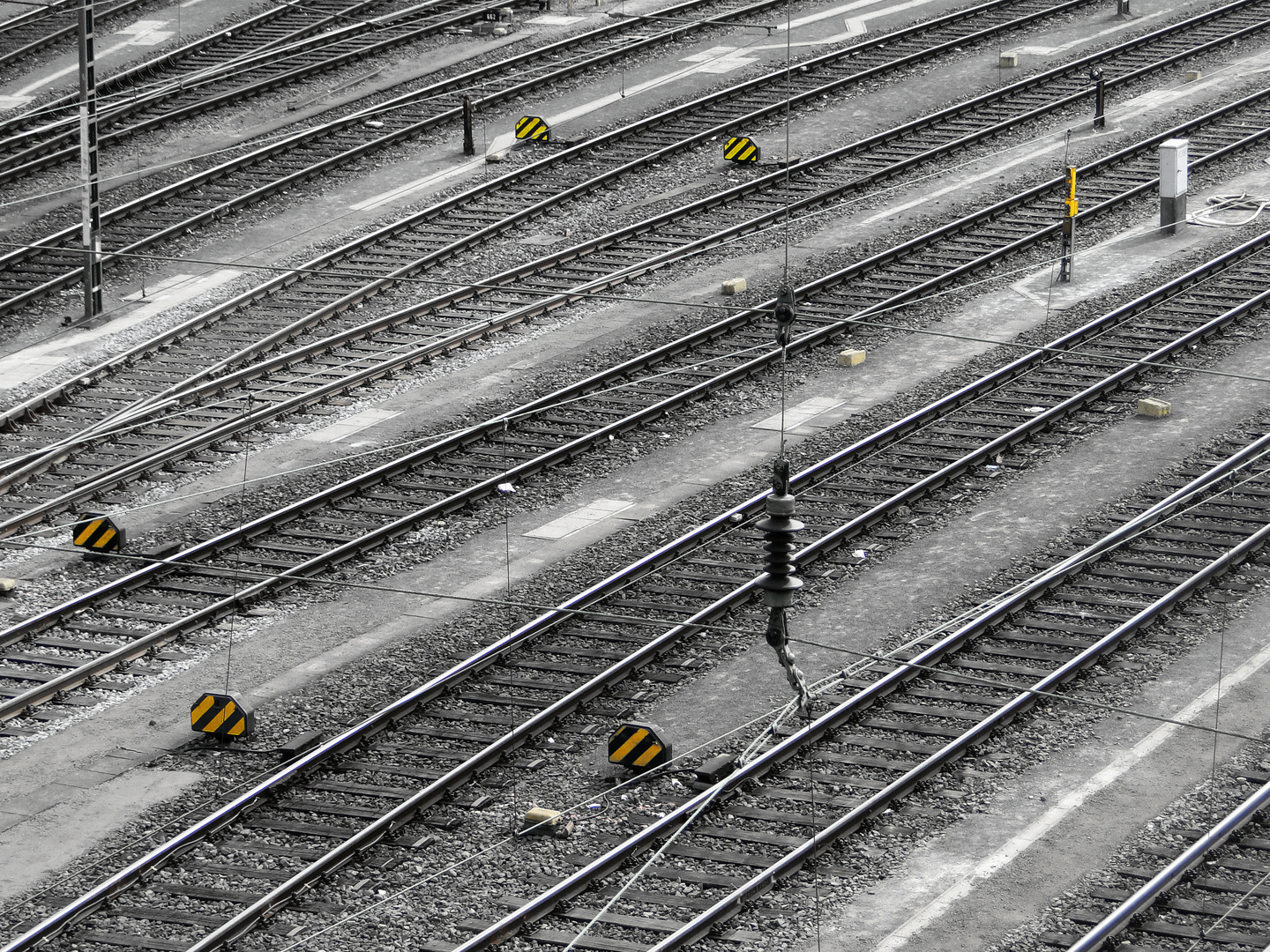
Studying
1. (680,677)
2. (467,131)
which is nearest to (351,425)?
(680,677)

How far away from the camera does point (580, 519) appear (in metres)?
26.3

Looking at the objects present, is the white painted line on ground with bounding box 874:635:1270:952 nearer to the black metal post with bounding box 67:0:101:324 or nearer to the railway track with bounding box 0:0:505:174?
the black metal post with bounding box 67:0:101:324

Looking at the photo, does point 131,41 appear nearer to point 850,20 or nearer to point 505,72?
point 505,72

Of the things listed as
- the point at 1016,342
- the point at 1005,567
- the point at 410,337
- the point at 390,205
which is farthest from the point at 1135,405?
the point at 390,205

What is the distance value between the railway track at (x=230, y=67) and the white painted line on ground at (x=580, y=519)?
16.9m

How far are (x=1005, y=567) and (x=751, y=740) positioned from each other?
5151 mm

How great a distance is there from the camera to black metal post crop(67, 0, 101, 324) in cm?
3241

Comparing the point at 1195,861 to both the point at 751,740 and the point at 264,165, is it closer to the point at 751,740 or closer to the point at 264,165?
the point at 751,740

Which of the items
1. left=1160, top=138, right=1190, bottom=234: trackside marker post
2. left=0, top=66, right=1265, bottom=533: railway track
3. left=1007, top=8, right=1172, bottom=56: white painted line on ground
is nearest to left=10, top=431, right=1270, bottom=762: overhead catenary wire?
left=0, top=66, right=1265, bottom=533: railway track

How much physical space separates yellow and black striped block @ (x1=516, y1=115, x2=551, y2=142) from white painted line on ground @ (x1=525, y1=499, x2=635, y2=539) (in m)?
15.3

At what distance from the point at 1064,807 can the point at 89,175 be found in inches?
771

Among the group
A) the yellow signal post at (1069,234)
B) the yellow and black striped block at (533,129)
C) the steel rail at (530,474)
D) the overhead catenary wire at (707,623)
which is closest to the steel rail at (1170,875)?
the overhead catenary wire at (707,623)

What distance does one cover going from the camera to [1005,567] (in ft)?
81.3

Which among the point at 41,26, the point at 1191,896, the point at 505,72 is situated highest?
the point at 41,26
